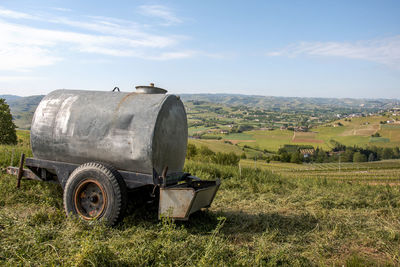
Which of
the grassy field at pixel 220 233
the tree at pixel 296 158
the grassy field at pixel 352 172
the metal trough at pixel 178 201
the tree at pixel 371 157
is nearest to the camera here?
the grassy field at pixel 220 233

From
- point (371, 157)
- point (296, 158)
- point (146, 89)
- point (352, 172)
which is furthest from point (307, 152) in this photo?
point (146, 89)

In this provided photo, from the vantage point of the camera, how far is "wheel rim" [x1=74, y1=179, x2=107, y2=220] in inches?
223

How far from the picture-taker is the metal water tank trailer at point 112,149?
549cm

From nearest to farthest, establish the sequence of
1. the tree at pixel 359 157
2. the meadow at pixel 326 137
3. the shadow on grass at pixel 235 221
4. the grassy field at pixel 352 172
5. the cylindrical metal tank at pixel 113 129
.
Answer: the cylindrical metal tank at pixel 113 129
the shadow on grass at pixel 235 221
the grassy field at pixel 352 172
the tree at pixel 359 157
the meadow at pixel 326 137

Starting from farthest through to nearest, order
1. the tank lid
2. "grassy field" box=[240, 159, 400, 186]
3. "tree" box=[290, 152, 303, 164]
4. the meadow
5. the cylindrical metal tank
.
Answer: the meadow → "tree" box=[290, 152, 303, 164] → "grassy field" box=[240, 159, 400, 186] → the tank lid → the cylindrical metal tank

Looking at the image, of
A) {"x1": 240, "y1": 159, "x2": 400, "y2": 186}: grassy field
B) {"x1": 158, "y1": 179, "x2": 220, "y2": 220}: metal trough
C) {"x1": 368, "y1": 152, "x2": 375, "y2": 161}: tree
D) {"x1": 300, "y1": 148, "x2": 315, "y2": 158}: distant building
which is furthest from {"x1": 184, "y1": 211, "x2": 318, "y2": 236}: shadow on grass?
{"x1": 368, "y1": 152, "x2": 375, "y2": 161}: tree

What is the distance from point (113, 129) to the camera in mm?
5781

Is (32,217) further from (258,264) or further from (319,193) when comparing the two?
(319,193)

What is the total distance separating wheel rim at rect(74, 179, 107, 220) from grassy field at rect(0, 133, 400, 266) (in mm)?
266

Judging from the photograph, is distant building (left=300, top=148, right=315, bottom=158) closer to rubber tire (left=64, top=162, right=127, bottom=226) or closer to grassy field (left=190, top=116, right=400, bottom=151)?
grassy field (left=190, top=116, right=400, bottom=151)

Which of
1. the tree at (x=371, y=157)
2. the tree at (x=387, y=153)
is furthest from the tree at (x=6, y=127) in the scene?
the tree at (x=387, y=153)

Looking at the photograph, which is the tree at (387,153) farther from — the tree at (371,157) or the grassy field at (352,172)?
the grassy field at (352,172)

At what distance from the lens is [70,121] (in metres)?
6.14

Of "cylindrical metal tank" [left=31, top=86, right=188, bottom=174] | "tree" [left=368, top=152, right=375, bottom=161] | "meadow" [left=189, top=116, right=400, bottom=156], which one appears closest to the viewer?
"cylindrical metal tank" [left=31, top=86, right=188, bottom=174]
